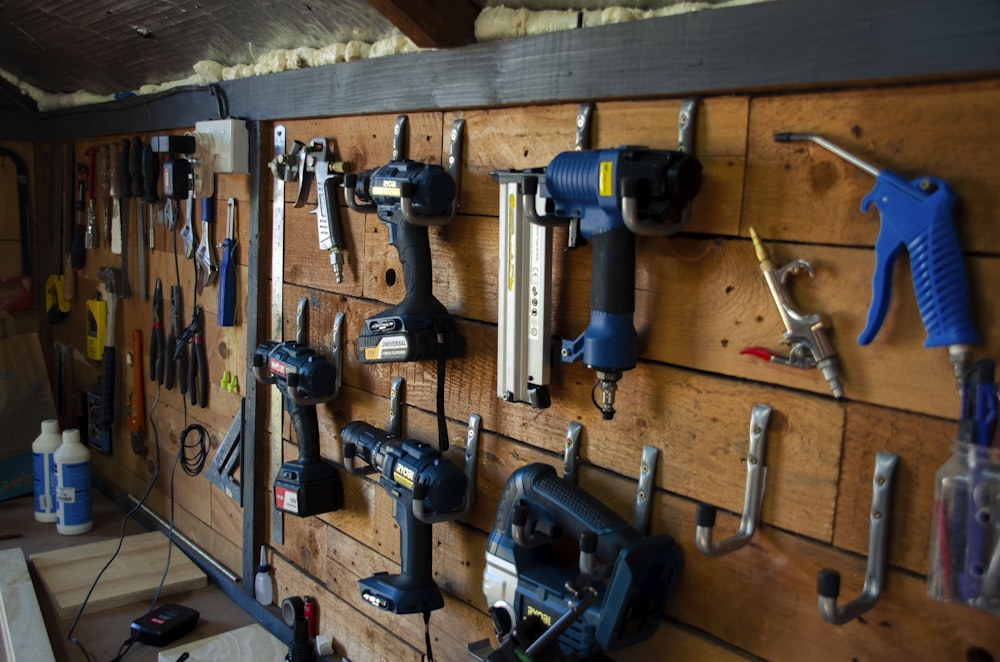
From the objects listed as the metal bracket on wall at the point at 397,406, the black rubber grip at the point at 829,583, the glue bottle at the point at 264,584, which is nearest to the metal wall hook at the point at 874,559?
the black rubber grip at the point at 829,583

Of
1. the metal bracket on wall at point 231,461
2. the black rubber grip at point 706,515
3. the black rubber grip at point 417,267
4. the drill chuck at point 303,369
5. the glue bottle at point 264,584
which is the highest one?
the black rubber grip at point 417,267

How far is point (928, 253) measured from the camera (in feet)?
2.65

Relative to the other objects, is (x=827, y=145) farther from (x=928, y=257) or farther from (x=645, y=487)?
(x=645, y=487)

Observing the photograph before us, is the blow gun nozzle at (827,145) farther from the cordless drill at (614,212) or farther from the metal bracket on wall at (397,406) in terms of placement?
the metal bracket on wall at (397,406)

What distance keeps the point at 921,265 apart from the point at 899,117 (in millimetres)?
164

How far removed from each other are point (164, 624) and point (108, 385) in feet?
3.76

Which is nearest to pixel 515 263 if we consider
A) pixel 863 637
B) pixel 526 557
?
pixel 526 557

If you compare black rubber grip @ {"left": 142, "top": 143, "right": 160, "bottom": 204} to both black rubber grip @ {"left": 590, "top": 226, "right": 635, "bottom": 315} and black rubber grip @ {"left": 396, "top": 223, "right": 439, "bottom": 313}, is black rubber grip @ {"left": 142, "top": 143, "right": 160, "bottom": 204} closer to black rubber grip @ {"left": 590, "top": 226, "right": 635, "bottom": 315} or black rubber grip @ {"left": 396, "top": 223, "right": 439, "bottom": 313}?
black rubber grip @ {"left": 396, "top": 223, "right": 439, "bottom": 313}

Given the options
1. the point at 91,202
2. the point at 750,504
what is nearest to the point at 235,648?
the point at 750,504

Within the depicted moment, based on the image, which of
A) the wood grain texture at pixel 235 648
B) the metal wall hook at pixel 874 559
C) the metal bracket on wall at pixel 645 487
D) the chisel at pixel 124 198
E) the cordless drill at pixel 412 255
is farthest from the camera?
the chisel at pixel 124 198

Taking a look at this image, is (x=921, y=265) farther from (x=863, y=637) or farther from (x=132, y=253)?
(x=132, y=253)

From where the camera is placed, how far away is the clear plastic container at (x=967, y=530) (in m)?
0.78

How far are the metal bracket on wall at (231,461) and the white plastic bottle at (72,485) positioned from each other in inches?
24.0

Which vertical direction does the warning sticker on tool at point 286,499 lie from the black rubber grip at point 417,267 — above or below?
below
